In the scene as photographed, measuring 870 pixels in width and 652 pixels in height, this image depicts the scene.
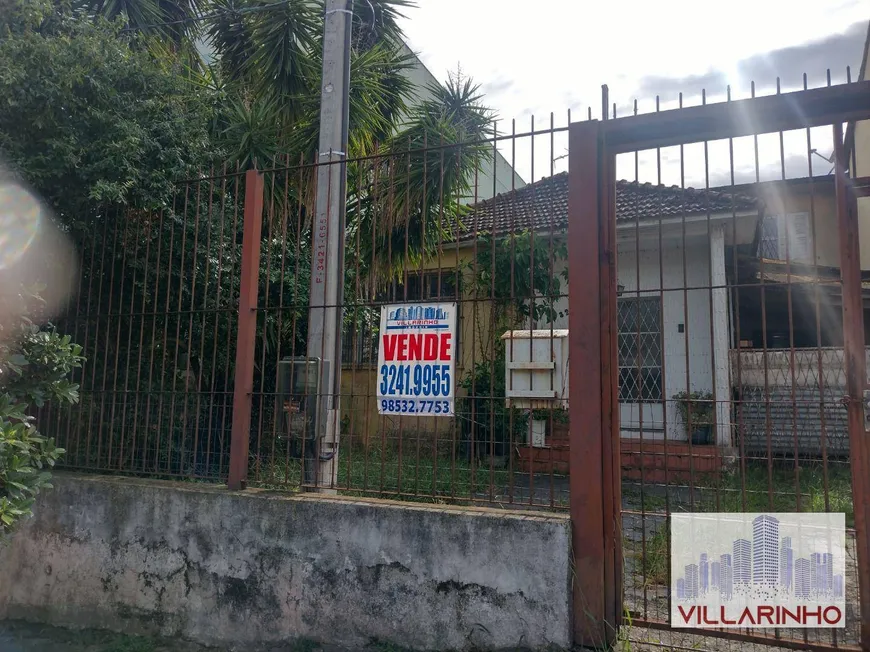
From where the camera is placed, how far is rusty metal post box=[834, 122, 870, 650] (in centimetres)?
294

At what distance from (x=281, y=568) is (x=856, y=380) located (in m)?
3.26

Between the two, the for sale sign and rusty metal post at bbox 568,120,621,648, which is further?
the for sale sign

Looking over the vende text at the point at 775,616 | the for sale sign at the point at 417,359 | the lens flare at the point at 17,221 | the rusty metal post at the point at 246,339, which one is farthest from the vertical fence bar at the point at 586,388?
the lens flare at the point at 17,221

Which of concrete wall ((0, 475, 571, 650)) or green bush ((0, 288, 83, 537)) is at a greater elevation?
green bush ((0, 288, 83, 537))

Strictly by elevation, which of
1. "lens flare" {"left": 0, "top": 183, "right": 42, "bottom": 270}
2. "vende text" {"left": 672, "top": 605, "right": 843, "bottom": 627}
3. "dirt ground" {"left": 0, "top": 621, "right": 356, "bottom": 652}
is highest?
"lens flare" {"left": 0, "top": 183, "right": 42, "bottom": 270}

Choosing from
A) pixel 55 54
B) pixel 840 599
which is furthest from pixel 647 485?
pixel 55 54

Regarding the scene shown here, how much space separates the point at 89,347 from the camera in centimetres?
526

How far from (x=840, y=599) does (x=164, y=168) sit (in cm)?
536

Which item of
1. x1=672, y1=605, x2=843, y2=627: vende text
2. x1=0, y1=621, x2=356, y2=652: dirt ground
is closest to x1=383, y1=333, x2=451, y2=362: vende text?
x1=0, y1=621, x2=356, y2=652: dirt ground

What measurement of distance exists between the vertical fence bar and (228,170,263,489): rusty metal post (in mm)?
2210

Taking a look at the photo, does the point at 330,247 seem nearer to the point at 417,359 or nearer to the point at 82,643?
the point at 417,359

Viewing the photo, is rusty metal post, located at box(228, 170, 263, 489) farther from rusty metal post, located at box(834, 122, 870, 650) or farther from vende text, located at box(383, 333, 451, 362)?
rusty metal post, located at box(834, 122, 870, 650)

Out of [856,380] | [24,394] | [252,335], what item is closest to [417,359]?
[252,335]

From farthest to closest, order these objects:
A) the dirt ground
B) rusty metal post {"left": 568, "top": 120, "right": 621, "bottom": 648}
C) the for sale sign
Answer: the dirt ground
the for sale sign
rusty metal post {"left": 568, "top": 120, "right": 621, "bottom": 648}
